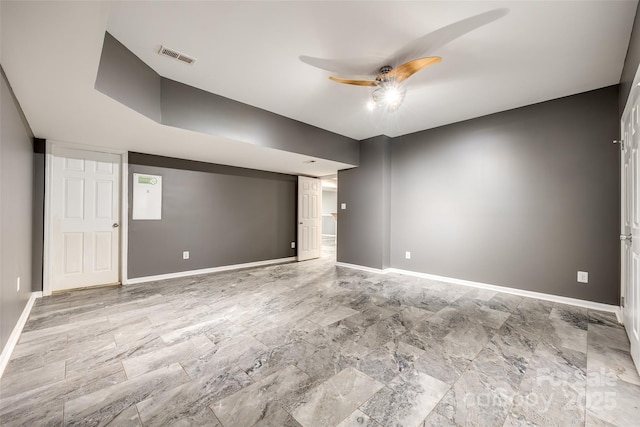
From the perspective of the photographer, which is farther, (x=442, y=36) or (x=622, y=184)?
(x=622, y=184)

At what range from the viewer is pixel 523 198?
3543mm

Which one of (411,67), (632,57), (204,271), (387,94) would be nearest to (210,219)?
(204,271)

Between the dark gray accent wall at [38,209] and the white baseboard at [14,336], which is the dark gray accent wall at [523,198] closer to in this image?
the white baseboard at [14,336]

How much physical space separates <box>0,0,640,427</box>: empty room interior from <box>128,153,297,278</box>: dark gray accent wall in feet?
0.13

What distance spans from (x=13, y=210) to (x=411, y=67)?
145 inches

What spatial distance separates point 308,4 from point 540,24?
1798 millimetres

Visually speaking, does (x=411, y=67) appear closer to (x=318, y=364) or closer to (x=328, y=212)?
(x=318, y=364)

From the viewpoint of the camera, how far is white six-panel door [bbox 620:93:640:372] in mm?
1894

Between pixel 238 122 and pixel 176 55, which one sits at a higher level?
pixel 176 55

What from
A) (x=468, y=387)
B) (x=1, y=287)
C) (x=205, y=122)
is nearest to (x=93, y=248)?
(x=1, y=287)

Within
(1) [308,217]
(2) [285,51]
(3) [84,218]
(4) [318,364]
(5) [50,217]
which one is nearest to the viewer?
(4) [318,364]

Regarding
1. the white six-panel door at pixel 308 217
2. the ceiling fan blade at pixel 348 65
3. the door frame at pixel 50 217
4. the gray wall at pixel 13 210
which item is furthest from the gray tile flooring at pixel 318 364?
the white six-panel door at pixel 308 217

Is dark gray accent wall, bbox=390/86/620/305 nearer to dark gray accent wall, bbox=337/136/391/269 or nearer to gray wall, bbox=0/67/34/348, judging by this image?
dark gray accent wall, bbox=337/136/391/269

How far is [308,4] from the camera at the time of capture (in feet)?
6.00
